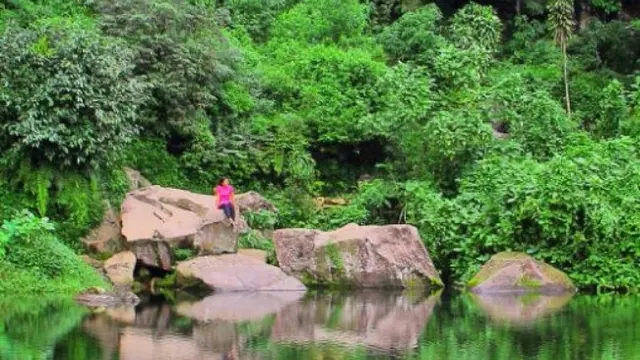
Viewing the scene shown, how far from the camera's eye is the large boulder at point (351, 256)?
81.3ft

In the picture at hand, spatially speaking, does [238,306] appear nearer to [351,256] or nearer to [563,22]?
[351,256]

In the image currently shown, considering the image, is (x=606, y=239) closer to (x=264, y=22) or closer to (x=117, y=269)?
(x=117, y=269)

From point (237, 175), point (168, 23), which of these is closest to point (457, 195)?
point (237, 175)

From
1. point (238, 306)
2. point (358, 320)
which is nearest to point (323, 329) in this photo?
point (358, 320)

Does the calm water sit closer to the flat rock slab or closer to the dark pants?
the flat rock slab

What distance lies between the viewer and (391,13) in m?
44.4

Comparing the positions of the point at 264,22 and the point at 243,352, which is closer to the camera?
the point at 243,352

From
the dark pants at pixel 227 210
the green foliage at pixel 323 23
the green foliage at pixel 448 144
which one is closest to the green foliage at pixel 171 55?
the dark pants at pixel 227 210

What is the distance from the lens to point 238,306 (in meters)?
20.4

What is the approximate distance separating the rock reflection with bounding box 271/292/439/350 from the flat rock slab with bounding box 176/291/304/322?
16.4 inches

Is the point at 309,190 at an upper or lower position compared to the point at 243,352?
upper

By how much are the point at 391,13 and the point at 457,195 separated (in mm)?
17118

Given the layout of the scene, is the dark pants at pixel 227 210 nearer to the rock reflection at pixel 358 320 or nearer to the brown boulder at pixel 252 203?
the brown boulder at pixel 252 203

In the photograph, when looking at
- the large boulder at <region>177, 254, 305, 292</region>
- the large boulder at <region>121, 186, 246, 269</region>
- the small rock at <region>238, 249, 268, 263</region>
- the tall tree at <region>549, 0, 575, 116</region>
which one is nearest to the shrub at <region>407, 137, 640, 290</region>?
the small rock at <region>238, 249, 268, 263</region>
